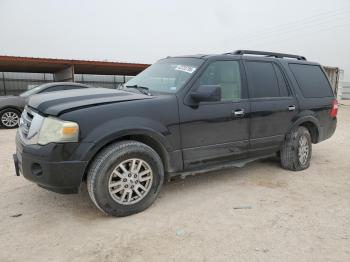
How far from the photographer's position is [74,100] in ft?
10.2

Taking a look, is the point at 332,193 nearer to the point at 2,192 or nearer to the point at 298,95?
the point at 298,95

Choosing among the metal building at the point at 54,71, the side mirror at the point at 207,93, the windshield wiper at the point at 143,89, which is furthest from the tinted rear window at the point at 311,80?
the metal building at the point at 54,71

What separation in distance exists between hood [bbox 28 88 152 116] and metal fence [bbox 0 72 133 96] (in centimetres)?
1888

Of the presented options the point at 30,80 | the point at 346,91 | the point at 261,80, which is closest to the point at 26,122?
the point at 261,80

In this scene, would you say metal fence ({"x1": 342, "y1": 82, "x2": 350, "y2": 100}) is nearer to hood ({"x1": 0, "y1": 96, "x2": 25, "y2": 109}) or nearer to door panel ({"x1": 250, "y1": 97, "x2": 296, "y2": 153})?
hood ({"x1": 0, "y1": 96, "x2": 25, "y2": 109})

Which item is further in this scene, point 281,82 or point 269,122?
point 281,82

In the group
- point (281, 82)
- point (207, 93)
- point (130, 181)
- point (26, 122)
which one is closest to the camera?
point (130, 181)

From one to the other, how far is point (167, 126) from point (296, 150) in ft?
7.99

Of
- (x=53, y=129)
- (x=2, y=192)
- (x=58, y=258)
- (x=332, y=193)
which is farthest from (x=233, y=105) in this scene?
(x=2, y=192)

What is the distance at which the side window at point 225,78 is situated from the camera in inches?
150

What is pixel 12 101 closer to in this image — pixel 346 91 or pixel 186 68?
pixel 186 68

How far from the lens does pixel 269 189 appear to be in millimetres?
4031

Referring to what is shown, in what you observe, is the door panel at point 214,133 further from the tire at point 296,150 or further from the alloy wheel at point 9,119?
the alloy wheel at point 9,119

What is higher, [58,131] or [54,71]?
[54,71]
